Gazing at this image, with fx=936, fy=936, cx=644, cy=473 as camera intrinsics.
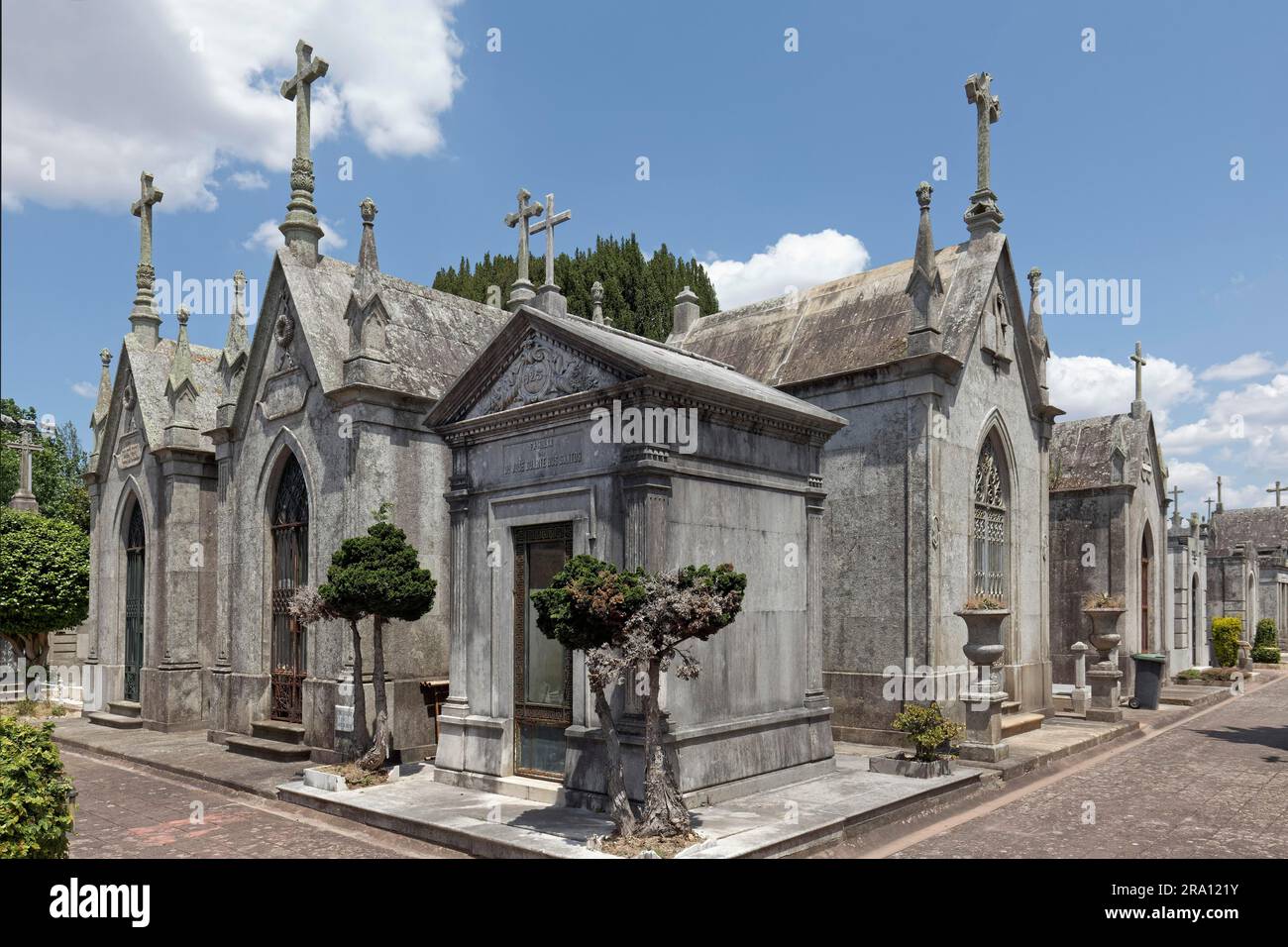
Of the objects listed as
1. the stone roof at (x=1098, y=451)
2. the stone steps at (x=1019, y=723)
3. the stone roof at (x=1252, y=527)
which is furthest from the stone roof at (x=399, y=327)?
the stone roof at (x=1252, y=527)

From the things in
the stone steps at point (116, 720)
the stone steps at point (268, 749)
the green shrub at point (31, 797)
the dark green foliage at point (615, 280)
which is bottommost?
the stone steps at point (116, 720)

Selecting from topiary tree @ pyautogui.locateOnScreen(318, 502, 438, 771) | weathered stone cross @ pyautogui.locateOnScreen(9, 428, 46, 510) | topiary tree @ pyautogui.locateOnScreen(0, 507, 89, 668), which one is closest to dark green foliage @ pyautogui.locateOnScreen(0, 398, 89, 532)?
weathered stone cross @ pyautogui.locateOnScreen(9, 428, 46, 510)

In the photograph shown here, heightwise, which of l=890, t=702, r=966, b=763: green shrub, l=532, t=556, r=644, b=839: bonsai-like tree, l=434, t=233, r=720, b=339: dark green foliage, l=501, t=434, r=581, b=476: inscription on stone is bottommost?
l=890, t=702, r=966, b=763: green shrub

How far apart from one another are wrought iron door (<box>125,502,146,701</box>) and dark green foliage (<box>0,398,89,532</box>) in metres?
18.7

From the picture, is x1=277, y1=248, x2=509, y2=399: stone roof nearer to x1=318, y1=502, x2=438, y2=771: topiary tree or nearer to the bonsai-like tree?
x1=318, y1=502, x2=438, y2=771: topiary tree

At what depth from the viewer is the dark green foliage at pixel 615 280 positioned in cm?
3903

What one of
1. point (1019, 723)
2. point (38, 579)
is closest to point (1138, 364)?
point (1019, 723)

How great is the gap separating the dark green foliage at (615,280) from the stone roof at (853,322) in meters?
17.5

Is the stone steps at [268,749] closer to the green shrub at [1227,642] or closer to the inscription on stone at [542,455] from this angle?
the inscription on stone at [542,455]

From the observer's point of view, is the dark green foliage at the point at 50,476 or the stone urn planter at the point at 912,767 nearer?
the stone urn planter at the point at 912,767

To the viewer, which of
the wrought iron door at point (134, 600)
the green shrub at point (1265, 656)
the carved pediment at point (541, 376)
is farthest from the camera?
the green shrub at point (1265, 656)

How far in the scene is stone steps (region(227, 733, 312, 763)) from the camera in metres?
15.9

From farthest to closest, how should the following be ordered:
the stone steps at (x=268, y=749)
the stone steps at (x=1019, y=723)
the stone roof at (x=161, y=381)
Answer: the stone roof at (x=161, y=381)
the stone steps at (x=1019, y=723)
the stone steps at (x=268, y=749)
